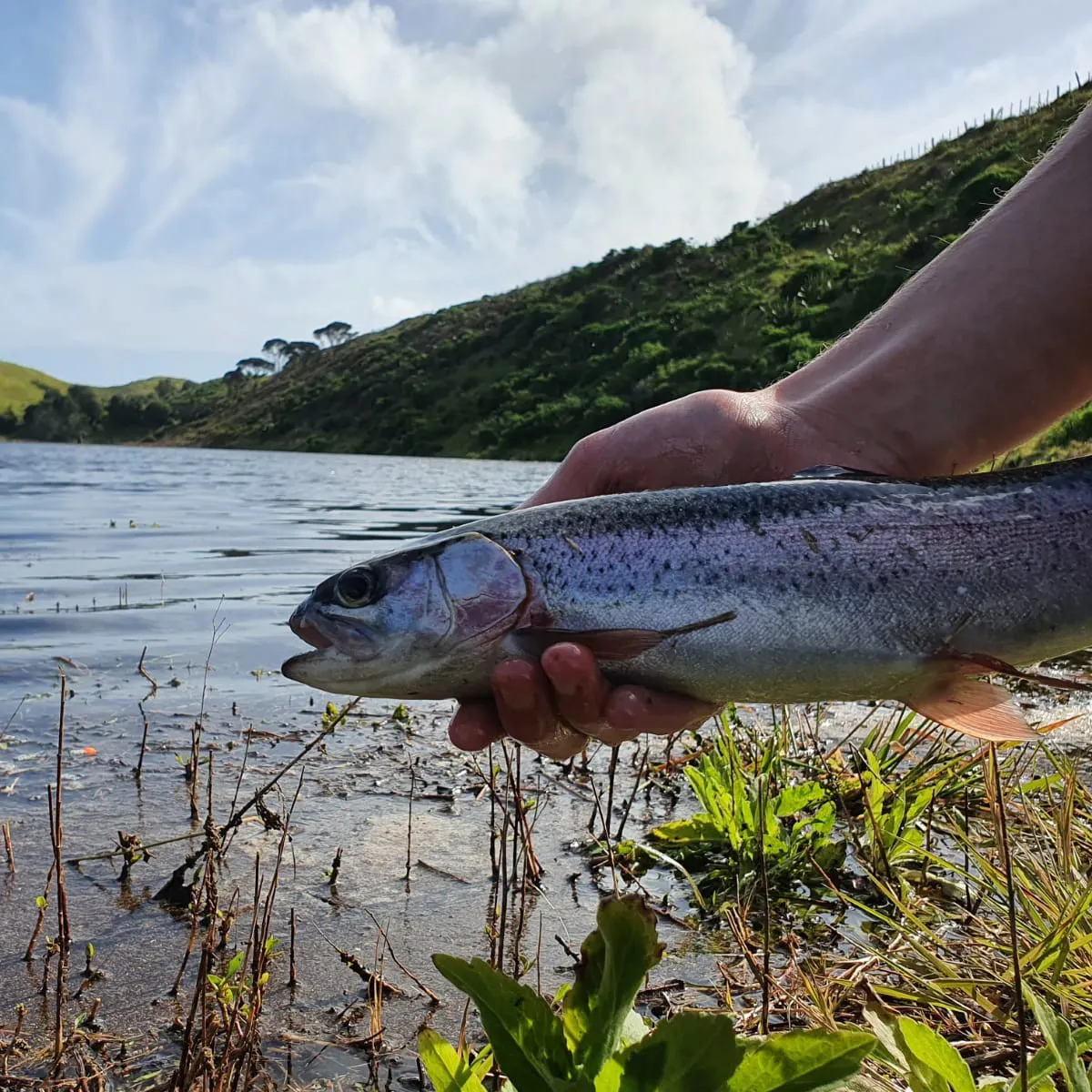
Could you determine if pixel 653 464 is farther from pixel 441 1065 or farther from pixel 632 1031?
pixel 441 1065

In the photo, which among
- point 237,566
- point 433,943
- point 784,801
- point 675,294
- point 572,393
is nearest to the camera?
point 433,943

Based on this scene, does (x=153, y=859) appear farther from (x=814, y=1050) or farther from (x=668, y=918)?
(x=814, y=1050)

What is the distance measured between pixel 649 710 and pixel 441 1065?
1.29 meters

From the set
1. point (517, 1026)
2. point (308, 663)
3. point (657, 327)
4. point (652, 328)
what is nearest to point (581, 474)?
point (308, 663)

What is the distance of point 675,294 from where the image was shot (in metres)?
70.4

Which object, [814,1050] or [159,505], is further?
[159,505]

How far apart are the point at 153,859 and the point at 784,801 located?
2.84 metres

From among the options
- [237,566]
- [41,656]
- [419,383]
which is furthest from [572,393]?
[41,656]

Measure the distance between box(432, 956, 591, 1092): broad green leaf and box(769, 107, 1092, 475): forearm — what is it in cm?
258

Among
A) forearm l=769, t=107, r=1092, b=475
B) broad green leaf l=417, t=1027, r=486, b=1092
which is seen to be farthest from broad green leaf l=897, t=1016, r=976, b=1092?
forearm l=769, t=107, r=1092, b=475

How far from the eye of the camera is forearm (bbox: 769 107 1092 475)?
3.70 meters

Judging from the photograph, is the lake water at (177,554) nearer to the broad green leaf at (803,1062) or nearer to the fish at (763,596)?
the fish at (763,596)

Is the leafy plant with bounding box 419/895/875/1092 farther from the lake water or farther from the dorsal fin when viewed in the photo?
the lake water

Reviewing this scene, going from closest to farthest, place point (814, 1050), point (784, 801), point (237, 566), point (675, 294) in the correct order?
point (814, 1050), point (784, 801), point (237, 566), point (675, 294)
